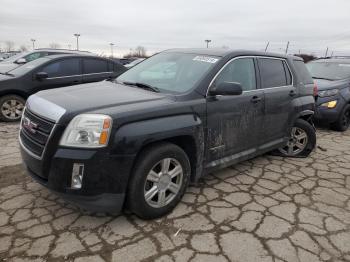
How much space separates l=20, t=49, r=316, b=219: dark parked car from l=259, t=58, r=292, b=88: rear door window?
0.05 ft

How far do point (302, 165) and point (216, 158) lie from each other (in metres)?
2.02

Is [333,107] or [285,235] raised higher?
[333,107]

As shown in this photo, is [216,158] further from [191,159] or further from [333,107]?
[333,107]

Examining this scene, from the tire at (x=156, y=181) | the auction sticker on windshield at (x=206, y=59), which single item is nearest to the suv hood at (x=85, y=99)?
the tire at (x=156, y=181)

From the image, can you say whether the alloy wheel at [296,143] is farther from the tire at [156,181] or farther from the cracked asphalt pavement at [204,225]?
the tire at [156,181]

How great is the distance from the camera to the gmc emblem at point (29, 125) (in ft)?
10.2

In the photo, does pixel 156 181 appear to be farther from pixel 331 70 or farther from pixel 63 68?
pixel 331 70

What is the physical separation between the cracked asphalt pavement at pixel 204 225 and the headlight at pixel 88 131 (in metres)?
0.91

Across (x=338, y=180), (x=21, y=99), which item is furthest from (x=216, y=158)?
(x=21, y=99)

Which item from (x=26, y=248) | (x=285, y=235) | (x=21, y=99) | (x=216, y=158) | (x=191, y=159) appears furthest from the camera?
(x=21, y=99)

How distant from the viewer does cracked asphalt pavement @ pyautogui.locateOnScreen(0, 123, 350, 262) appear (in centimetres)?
285

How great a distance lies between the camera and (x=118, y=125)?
2848 mm

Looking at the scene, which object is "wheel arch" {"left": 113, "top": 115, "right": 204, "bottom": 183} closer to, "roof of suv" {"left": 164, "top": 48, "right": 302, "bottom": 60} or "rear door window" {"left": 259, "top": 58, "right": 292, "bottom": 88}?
"roof of suv" {"left": 164, "top": 48, "right": 302, "bottom": 60}

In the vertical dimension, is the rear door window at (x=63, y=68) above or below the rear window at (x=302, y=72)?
below
